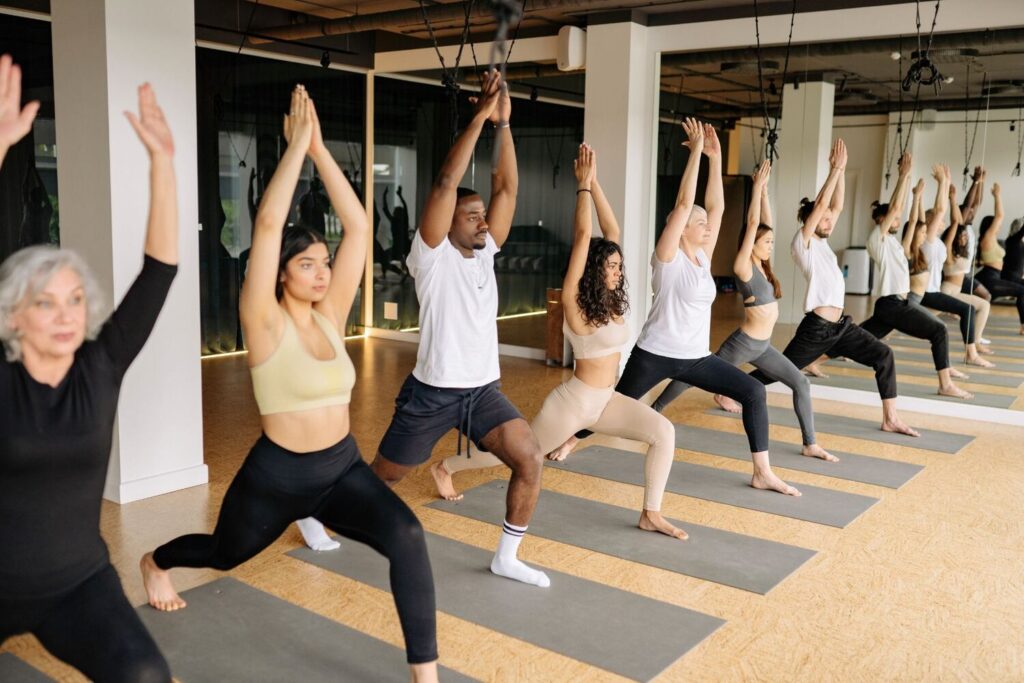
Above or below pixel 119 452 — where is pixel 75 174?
above

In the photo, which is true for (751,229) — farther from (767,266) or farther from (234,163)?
(234,163)

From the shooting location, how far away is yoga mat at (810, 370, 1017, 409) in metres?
6.09

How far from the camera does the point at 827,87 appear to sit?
21.8ft

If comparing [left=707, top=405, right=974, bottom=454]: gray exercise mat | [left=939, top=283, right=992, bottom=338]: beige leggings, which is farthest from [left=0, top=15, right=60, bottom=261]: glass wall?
[left=939, top=283, right=992, bottom=338]: beige leggings

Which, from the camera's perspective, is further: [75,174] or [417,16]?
[417,16]

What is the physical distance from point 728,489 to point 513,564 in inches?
59.8

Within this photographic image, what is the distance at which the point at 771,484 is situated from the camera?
441 cm

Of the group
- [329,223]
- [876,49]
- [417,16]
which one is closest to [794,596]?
[876,49]

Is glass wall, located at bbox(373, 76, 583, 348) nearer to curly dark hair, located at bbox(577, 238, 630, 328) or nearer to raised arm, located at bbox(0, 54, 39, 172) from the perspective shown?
curly dark hair, located at bbox(577, 238, 630, 328)

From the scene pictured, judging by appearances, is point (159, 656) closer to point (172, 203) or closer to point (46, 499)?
point (46, 499)

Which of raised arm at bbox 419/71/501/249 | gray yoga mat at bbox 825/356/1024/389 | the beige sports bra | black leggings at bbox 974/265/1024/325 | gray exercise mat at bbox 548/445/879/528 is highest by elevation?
raised arm at bbox 419/71/501/249

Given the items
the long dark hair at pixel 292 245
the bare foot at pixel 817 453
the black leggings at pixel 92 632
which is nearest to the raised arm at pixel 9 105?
the long dark hair at pixel 292 245

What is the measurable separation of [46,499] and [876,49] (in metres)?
5.86

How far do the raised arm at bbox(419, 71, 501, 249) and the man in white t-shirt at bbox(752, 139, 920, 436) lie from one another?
2776mm
